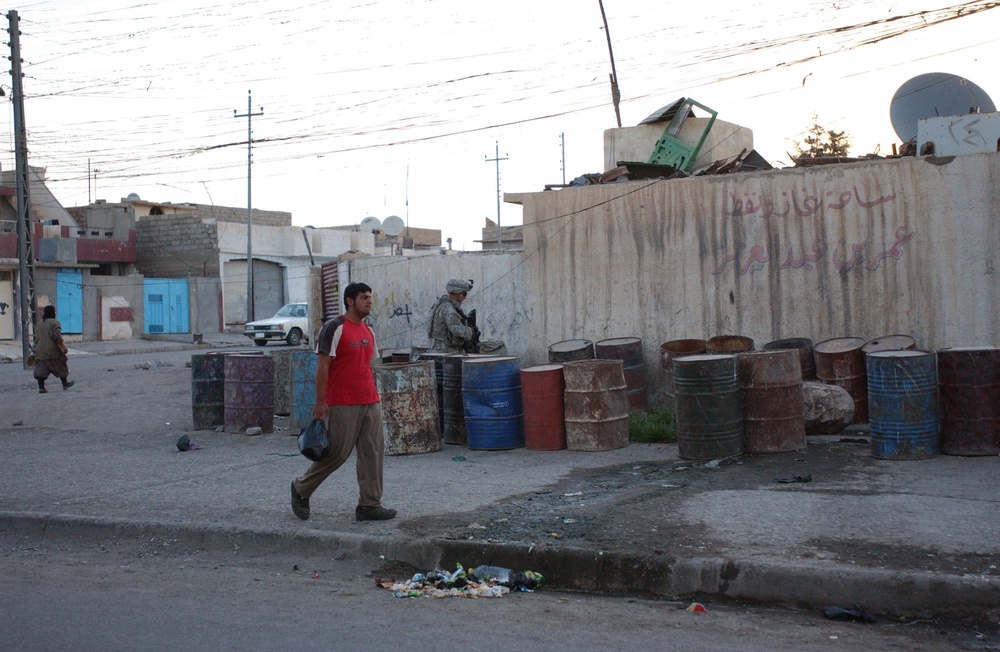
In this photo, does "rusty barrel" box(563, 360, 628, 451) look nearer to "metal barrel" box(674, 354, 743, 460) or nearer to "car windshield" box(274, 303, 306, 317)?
"metal barrel" box(674, 354, 743, 460)

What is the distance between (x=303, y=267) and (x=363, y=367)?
4172cm

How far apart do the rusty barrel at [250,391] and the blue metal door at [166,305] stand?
31.3m

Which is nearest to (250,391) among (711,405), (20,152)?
(711,405)

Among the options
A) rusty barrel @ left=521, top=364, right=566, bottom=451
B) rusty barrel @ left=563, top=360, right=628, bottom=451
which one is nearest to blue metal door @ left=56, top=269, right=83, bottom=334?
rusty barrel @ left=521, top=364, right=566, bottom=451

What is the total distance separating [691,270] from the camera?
11.8 meters

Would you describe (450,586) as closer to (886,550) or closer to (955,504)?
(886,550)

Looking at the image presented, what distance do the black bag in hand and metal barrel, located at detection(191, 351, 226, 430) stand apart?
19.9ft

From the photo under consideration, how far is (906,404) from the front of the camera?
7703 mm

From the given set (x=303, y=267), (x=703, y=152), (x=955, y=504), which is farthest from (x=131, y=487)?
(x=303, y=267)

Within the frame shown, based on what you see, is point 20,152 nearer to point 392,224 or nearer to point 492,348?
point 492,348

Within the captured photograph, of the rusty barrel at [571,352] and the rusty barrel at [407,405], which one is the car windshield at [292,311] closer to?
the rusty barrel at [571,352]

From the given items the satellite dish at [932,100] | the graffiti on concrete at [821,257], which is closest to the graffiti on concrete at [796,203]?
the graffiti on concrete at [821,257]

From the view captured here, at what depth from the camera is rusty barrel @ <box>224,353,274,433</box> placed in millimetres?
11469

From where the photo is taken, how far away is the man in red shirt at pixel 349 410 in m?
6.44
